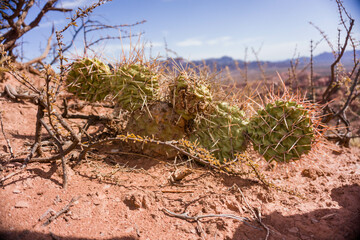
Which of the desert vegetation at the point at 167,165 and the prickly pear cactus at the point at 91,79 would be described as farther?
the prickly pear cactus at the point at 91,79

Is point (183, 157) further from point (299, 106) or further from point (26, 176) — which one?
point (26, 176)

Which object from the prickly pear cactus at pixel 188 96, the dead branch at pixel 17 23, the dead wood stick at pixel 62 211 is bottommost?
the dead wood stick at pixel 62 211

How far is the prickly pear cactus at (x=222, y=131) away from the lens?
2.45m

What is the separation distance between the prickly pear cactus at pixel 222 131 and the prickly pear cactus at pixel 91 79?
1162 millimetres

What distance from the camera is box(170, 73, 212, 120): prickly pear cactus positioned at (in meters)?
2.28

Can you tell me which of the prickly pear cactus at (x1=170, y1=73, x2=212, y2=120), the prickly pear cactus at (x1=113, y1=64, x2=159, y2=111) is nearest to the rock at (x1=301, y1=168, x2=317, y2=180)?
the prickly pear cactus at (x1=170, y1=73, x2=212, y2=120)

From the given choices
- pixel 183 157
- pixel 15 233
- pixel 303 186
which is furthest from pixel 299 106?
pixel 15 233

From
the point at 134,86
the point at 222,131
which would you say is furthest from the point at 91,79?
the point at 222,131

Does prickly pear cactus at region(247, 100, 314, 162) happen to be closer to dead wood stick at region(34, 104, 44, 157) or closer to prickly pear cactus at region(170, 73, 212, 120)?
prickly pear cactus at region(170, 73, 212, 120)

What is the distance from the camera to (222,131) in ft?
8.25

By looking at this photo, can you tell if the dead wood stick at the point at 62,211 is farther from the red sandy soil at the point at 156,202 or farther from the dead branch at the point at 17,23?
the dead branch at the point at 17,23

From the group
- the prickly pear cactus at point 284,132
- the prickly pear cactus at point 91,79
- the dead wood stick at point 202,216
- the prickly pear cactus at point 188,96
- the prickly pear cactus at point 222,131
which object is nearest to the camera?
the dead wood stick at point 202,216

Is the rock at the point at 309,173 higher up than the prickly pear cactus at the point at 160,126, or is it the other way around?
the prickly pear cactus at the point at 160,126

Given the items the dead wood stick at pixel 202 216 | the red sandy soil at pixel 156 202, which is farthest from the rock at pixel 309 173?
the dead wood stick at pixel 202 216
